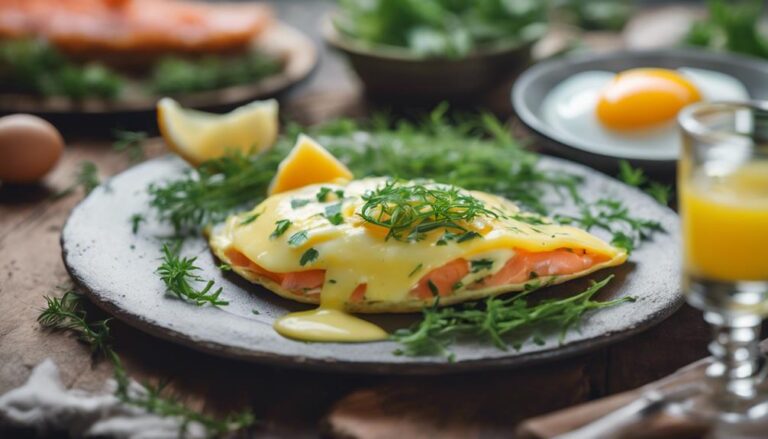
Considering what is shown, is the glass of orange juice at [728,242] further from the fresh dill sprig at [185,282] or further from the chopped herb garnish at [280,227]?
the fresh dill sprig at [185,282]

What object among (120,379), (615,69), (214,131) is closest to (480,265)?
(120,379)

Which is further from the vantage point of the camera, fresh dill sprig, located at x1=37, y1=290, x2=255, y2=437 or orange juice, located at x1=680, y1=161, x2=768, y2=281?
fresh dill sprig, located at x1=37, y1=290, x2=255, y2=437

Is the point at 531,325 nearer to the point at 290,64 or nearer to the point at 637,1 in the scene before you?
the point at 290,64

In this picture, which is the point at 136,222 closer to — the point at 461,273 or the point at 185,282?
the point at 185,282

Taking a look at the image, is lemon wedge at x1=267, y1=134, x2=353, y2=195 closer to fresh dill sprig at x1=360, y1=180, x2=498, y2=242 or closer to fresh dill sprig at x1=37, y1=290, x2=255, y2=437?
fresh dill sprig at x1=360, y1=180, x2=498, y2=242

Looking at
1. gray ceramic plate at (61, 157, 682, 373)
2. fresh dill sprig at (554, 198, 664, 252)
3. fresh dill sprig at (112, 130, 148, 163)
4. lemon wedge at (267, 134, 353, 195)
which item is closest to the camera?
gray ceramic plate at (61, 157, 682, 373)

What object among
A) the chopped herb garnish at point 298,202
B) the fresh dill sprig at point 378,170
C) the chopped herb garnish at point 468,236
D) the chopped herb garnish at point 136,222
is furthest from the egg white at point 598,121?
the chopped herb garnish at point 136,222

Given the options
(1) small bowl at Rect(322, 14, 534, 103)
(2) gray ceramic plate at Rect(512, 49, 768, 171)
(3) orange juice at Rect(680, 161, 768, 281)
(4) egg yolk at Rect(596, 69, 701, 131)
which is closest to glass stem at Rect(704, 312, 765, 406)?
(3) orange juice at Rect(680, 161, 768, 281)
